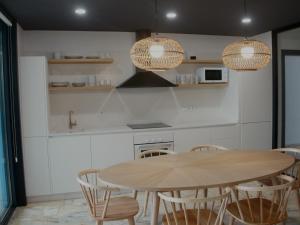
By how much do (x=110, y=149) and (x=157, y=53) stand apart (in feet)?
6.72

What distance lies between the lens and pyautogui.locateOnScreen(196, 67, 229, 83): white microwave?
15.7 ft

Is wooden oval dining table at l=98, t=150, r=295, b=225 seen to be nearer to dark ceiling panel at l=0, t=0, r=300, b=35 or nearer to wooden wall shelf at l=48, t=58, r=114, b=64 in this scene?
dark ceiling panel at l=0, t=0, r=300, b=35

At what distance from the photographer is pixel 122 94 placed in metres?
4.70

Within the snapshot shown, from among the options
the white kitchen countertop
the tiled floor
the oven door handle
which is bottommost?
the tiled floor

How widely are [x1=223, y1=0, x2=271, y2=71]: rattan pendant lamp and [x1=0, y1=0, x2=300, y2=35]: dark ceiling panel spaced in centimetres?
75

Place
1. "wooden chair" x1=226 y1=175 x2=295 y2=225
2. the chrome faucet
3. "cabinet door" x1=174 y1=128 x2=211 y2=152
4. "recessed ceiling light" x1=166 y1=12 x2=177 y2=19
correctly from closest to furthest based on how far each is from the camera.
Answer: "wooden chair" x1=226 y1=175 x2=295 y2=225 < "recessed ceiling light" x1=166 y1=12 x2=177 y2=19 < "cabinet door" x1=174 y1=128 x2=211 y2=152 < the chrome faucet

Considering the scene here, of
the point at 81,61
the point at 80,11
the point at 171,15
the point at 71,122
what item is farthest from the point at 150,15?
the point at 71,122

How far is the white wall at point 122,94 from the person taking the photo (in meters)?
4.45

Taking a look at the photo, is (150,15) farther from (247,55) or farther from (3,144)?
(3,144)

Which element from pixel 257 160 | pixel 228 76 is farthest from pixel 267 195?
pixel 228 76

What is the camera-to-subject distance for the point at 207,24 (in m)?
4.23

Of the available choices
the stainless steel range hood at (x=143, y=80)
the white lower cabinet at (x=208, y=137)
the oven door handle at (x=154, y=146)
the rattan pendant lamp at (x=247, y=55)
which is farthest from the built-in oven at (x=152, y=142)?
the rattan pendant lamp at (x=247, y=55)

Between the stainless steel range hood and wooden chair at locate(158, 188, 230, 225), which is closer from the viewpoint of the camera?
wooden chair at locate(158, 188, 230, 225)

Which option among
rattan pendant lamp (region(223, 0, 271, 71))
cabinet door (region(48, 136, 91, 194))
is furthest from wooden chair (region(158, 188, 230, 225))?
cabinet door (region(48, 136, 91, 194))
